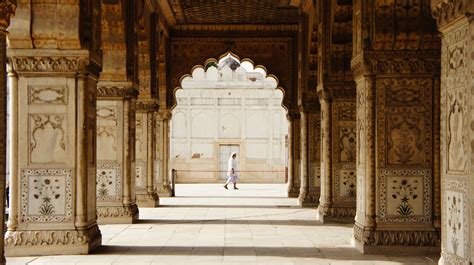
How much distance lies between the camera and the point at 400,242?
32.6ft

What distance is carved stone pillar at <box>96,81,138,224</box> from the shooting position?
1426 centimetres

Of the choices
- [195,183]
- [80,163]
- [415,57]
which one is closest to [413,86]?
[415,57]

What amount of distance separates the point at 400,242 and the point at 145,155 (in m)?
9.77

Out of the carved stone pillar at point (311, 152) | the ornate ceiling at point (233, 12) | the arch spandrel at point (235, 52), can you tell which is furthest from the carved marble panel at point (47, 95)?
the arch spandrel at point (235, 52)

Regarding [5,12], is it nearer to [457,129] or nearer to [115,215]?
[457,129]

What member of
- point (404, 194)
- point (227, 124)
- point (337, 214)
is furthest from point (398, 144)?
point (227, 124)

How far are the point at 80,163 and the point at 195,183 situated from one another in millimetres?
25629

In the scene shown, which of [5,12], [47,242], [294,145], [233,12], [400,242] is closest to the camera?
[5,12]

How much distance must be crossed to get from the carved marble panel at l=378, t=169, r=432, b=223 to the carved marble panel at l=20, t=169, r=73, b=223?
448cm

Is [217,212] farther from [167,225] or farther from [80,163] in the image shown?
[80,163]

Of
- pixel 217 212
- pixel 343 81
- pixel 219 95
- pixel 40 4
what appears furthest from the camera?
pixel 219 95

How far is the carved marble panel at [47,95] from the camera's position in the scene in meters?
9.98

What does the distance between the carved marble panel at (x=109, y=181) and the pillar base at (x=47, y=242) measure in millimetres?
4363

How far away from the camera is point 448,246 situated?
22.2ft
